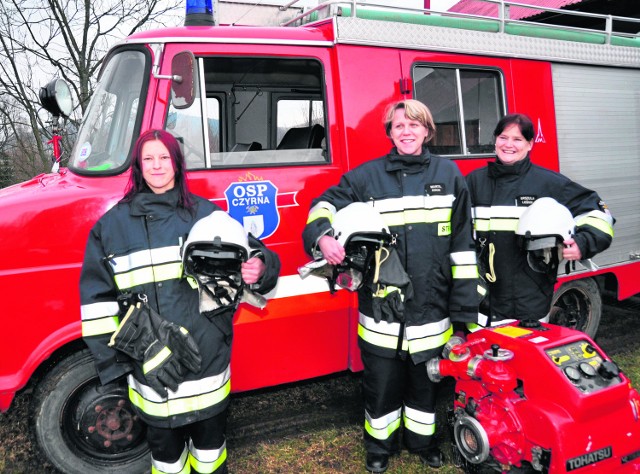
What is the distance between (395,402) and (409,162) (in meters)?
1.41

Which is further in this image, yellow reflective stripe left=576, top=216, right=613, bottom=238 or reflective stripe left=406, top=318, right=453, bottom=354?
yellow reflective stripe left=576, top=216, right=613, bottom=238

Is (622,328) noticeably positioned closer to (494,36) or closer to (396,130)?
(494,36)

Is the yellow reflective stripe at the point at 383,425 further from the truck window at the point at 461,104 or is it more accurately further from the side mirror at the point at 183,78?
the side mirror at the point at 183,78

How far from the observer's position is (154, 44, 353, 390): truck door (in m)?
3.02

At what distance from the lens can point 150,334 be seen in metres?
2.17

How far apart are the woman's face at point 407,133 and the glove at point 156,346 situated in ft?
4.93

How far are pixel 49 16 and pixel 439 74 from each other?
11.1 m

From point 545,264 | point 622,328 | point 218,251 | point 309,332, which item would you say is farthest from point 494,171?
point 622,328

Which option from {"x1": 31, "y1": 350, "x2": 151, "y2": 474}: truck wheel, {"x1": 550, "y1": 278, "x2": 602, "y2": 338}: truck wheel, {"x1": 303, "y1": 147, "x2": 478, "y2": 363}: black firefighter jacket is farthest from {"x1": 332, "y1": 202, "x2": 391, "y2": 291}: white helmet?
{"x1": 550, "y1": 278, "x2": 602, "y2": 338}: truck wheel

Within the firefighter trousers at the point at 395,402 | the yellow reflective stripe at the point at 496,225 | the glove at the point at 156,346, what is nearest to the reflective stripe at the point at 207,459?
the glove at the point at 156,346

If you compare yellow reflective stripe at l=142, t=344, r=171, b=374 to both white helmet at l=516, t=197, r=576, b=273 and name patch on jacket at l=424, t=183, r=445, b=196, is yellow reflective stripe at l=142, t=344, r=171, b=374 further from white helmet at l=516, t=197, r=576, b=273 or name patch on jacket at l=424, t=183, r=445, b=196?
white helmet at l=516, t=197, r=576, b=273

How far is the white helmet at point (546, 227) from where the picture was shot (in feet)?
9.07

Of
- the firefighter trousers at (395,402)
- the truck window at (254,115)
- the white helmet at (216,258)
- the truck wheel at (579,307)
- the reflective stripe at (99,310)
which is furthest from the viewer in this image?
the truck wheel at (579,307)

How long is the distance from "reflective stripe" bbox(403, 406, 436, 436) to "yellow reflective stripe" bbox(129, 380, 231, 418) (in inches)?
49.7
